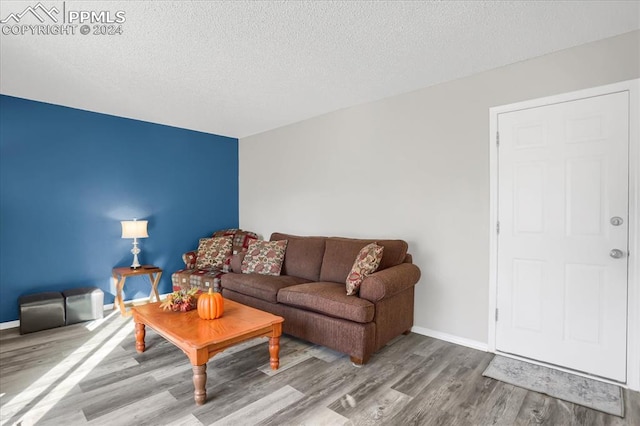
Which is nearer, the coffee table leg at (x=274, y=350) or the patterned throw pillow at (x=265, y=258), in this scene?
the coffee table leg at (x=274, y=350)

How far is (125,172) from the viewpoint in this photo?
4.29 metres

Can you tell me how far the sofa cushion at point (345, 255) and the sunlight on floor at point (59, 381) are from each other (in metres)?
2.15

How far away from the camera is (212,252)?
4582 millimetres

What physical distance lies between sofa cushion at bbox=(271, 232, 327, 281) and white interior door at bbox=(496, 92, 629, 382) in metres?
1.82

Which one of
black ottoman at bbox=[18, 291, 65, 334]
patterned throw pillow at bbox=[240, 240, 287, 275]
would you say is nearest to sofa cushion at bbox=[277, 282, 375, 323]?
patterned throw pillow at bbox=[240, 240, 287, 275]

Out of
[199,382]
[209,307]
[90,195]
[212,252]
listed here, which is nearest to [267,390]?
[199,382]

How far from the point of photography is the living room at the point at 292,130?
7.55 feet

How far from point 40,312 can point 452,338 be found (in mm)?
4135

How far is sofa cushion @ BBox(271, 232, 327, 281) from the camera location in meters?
3.70

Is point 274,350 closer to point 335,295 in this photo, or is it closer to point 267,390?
point 267,390

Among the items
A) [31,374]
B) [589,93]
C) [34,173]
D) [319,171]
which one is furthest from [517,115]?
[34,173]

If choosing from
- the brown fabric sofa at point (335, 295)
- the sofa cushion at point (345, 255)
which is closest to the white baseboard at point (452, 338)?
the brown fabric sofa at point (335, 295)

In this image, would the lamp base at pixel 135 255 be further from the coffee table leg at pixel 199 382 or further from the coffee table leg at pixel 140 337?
the coffee table leg at pixel 199 382

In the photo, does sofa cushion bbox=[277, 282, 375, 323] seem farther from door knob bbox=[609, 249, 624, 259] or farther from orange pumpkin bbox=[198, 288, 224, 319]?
door knob bbox=[609, 249, 624, 259]
